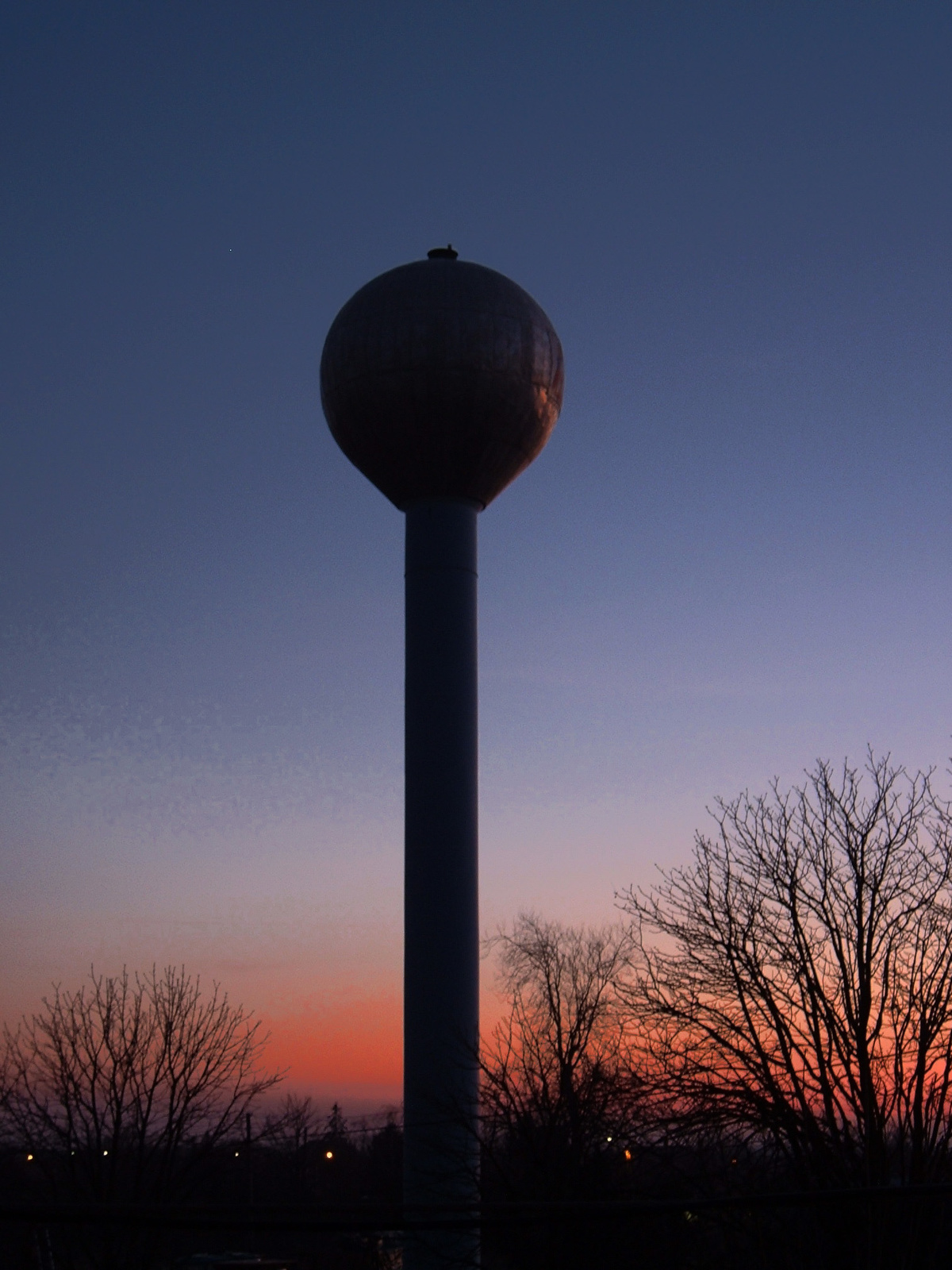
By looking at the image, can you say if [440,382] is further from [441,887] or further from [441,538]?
[441,887]

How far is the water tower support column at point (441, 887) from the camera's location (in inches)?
847

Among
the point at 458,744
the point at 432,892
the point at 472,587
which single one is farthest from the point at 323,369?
the point at 432,892

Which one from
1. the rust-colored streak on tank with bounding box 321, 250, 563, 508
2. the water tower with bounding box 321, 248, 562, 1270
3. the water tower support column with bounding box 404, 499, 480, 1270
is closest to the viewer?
the water tower support column with bounding box 404, 499, 480, 1270

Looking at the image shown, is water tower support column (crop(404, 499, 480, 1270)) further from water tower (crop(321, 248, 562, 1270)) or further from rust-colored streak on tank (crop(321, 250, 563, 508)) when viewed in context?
rust-colored streak on tank (crop(321, 250, 563, 508))

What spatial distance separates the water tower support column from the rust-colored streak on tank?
1.27m

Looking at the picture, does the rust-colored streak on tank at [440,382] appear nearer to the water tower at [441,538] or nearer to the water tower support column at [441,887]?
the water tower at [441,538]

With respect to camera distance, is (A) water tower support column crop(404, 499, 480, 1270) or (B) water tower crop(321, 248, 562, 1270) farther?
(B) water tower crop(321, 248, 562, 1270)

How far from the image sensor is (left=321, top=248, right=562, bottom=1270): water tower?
71.0ft

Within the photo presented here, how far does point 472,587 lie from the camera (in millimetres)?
23859

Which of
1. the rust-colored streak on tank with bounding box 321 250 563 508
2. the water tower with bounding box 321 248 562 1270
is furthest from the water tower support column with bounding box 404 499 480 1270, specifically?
the rust-colored streak on tank with bounding box 321 250 563 508

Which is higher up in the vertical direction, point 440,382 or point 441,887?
point 440,382

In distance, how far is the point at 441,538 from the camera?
2397cm

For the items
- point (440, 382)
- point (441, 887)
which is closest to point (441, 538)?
point (440, 382)

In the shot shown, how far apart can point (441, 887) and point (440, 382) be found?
899 cm
